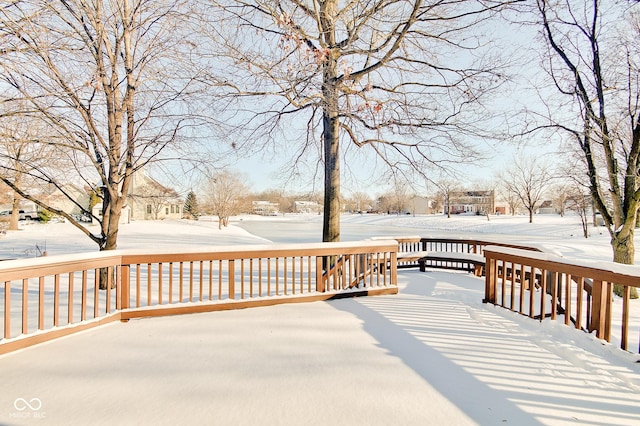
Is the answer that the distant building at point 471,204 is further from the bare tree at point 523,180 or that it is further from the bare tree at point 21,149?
the bare tree at point 21,149

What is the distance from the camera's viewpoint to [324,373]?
2.21 metres

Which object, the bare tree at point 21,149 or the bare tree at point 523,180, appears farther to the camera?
the bare tree at point 523,180

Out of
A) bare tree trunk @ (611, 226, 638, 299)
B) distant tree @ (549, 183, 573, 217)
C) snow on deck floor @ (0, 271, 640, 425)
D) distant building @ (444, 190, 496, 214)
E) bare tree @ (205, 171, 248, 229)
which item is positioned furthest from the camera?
distant building @ (444, 190, 496, 214)

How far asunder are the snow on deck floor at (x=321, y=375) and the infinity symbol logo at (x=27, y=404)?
1 cm

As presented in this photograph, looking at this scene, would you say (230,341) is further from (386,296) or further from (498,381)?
(386,296)

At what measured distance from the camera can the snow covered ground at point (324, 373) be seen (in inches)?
70.1

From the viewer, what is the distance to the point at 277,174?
773 cm

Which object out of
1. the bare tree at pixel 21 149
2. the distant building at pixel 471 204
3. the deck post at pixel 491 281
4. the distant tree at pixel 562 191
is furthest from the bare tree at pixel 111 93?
the distant building at pixel 471 204

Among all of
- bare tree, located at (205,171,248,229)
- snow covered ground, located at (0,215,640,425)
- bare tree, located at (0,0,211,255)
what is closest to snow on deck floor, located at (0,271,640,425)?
snow covered ground, located at (0,215,640,425)

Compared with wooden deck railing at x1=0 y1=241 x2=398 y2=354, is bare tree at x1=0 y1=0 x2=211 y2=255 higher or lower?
higher

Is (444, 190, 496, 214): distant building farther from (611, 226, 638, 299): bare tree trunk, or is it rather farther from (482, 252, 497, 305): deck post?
(482, 252, 497, 305): deck post

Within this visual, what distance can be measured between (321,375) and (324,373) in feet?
0.12

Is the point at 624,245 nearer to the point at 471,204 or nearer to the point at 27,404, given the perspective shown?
the point at 27,404

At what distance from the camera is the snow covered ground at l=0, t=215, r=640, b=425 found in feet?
5.84
